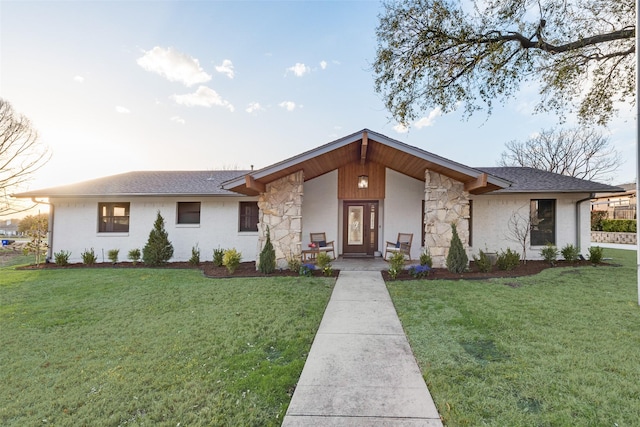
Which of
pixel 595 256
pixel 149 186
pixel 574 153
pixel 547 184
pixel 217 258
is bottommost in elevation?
pixel 217 258

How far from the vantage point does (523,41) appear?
322 inches

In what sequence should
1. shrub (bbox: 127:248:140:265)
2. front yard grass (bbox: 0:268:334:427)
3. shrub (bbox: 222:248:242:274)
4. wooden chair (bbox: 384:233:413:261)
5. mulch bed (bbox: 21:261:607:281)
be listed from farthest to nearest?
shrub (bbox: 127:248:140:265) < wooden chair (bbox: 384:233:413:261) < shrub (bbox: 222:248:242:274) < mulch bed (bbox: 21:261:607:281) < front yard grass (bbox: 0:268:334:427)

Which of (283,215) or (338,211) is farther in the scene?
(338,211)

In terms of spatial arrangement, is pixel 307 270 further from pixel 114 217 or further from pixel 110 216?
pixel 110 216

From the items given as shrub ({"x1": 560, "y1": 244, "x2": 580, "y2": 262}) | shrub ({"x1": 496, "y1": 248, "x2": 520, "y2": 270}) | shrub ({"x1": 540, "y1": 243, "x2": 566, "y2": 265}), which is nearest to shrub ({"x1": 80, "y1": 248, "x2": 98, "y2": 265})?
shrub ({"x1": 496, "y1": 248, "x2": 520, "y2": 270})

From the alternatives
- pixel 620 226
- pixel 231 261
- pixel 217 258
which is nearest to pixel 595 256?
pixel 231 261

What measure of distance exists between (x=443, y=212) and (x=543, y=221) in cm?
509

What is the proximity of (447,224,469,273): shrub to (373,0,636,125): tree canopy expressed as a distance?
13.8 feet

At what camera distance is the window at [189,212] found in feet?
35.6

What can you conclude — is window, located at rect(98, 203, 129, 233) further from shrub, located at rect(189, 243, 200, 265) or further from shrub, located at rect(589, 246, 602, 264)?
shrub, located at rect(589, 246, 602, 264)

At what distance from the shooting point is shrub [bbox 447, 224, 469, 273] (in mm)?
7543

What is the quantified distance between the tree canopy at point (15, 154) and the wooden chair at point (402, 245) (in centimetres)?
1826

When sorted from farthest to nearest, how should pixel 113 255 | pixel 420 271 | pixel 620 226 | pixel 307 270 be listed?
pixel 620 226 < pixel 113 255 < pixel 307 270 < pixel 420 271

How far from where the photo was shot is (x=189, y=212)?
10859mm
